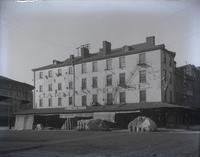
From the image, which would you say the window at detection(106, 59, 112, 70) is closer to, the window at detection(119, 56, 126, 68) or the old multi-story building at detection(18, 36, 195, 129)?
the old multi-story building at detection(18, 36, 195, 129)

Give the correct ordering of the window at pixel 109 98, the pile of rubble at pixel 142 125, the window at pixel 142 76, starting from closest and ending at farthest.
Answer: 1. the window at pixel 142 76
2. the window at pixel 109 98
3. the pile of rubble at pixel 142 125

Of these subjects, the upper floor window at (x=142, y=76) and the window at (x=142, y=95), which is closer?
the upper floor window at (x=142, y=76)

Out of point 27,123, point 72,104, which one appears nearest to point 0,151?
point 72,104

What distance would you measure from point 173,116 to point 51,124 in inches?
244

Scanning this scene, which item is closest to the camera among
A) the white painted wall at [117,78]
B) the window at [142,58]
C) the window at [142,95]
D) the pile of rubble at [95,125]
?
the white painted wall at [117,78]

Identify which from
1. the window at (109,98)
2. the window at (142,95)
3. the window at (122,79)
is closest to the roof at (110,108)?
the window at (142,95)

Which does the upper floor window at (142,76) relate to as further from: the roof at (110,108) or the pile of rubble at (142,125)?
the pile of rubble at (142,125)

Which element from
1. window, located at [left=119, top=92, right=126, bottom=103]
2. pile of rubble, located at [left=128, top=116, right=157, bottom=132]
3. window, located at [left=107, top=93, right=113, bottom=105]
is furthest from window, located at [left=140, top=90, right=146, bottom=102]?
window, located at [left=107, top=93, right=113, bottom=105]

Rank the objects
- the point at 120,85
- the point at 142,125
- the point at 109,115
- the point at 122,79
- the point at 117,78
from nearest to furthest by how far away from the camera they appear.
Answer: the point at 122,79 → the point at 117,78 → the point at 120,85 → the point at 142,125 → the point at 109,115

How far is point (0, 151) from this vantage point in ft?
19.3

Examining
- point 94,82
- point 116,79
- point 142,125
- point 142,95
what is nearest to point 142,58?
point 116,79

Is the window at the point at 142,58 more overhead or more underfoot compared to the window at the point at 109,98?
more overhead

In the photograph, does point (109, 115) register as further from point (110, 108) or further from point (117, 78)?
point (117, 78)

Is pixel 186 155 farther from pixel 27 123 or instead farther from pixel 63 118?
pixel 27 123
